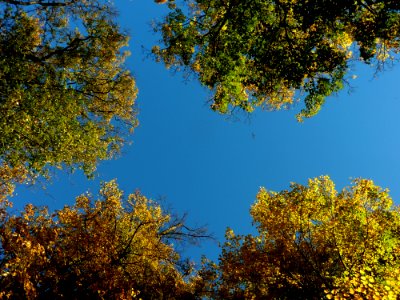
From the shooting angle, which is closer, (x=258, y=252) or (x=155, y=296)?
(x=155, y=296)

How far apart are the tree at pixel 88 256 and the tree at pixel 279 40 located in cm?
1215

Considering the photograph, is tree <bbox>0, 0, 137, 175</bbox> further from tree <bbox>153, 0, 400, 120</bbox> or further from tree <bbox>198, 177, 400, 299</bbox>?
tree <bbox>198, 177, 400, 299</bbox>

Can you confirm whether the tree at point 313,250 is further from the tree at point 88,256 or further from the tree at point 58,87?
the tree at point 58,87

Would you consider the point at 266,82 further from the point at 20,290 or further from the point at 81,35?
the point at 20,290

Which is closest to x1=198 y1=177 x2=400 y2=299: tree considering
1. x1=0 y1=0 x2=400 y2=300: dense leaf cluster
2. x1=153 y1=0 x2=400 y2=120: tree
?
x1=0 y1=0 x2=400 y2=300: dense leaf cluster

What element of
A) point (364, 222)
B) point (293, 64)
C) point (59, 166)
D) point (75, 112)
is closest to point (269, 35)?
point (293, 64)

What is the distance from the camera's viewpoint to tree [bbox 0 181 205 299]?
15.6 m

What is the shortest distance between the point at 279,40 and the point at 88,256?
59.2ft

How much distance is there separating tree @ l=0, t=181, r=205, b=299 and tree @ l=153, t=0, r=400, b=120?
39.9 ft

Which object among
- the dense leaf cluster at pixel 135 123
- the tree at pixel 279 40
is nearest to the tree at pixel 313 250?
the dense leaf cluster at pixel 135 123

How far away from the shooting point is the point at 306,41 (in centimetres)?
1645

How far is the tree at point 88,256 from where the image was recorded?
615 inches

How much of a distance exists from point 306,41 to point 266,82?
3.07 metres

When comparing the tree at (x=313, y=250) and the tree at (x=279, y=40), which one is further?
the tree at (x=313, y=250)
